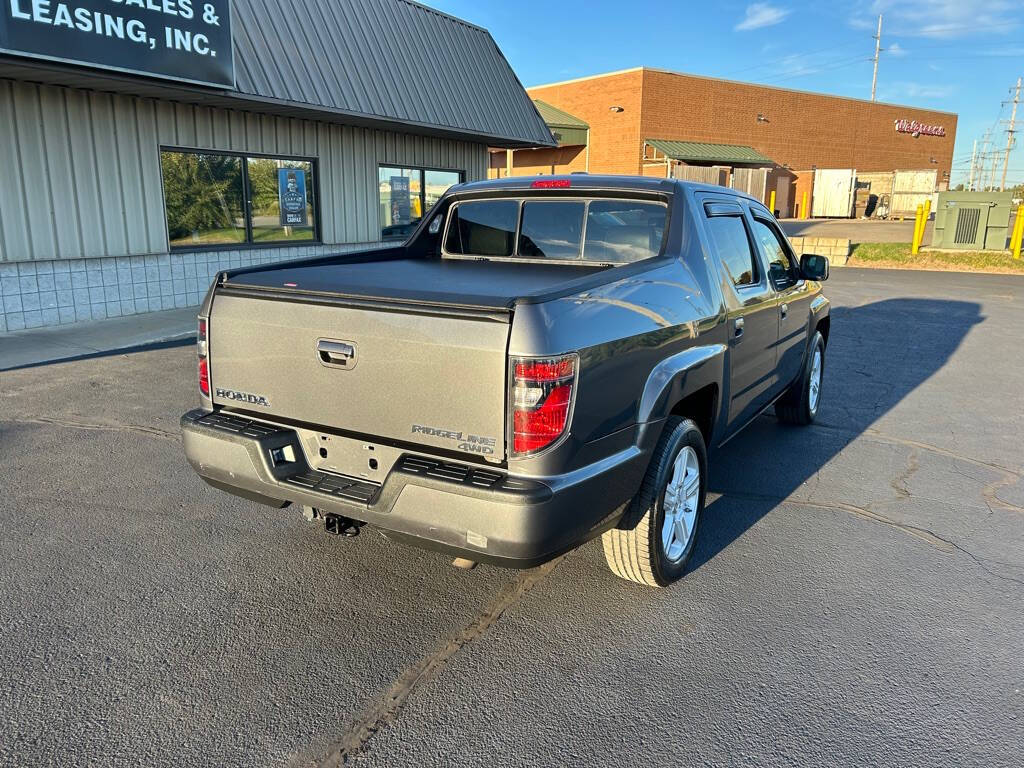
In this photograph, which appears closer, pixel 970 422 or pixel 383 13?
pixel 970 422

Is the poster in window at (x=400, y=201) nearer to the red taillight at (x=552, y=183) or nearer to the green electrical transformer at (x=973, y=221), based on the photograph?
the red taillight at (x=552, y=183)

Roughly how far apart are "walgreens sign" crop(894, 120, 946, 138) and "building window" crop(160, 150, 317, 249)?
5286 cm

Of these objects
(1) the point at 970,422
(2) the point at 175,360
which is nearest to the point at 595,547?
(1) the point at 970,422

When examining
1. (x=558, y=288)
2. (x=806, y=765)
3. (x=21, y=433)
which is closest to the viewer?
(x=806, y=765)

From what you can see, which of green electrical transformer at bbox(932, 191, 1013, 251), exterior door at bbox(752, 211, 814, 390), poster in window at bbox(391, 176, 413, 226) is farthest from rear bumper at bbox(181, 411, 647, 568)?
green electrical transformer at bbox(932, 191, 1013, 251)

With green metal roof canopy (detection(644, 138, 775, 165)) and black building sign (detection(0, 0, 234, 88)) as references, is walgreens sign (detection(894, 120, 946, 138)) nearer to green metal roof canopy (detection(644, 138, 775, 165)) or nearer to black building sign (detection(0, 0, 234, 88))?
green metal roof canopy (detection(644, 138, 775, 165))

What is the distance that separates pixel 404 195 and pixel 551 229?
39.1 feet

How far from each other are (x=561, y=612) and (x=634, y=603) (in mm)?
352

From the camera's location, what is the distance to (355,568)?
3.79 meters

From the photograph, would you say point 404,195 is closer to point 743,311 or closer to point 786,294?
point 786,294

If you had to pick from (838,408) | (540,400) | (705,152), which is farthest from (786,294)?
(705,152)

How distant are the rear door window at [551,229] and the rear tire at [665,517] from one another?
51.1 inches

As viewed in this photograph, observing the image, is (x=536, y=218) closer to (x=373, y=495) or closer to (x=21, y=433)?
(x=373, y=495)

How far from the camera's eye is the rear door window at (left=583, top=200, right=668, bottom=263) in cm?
408
